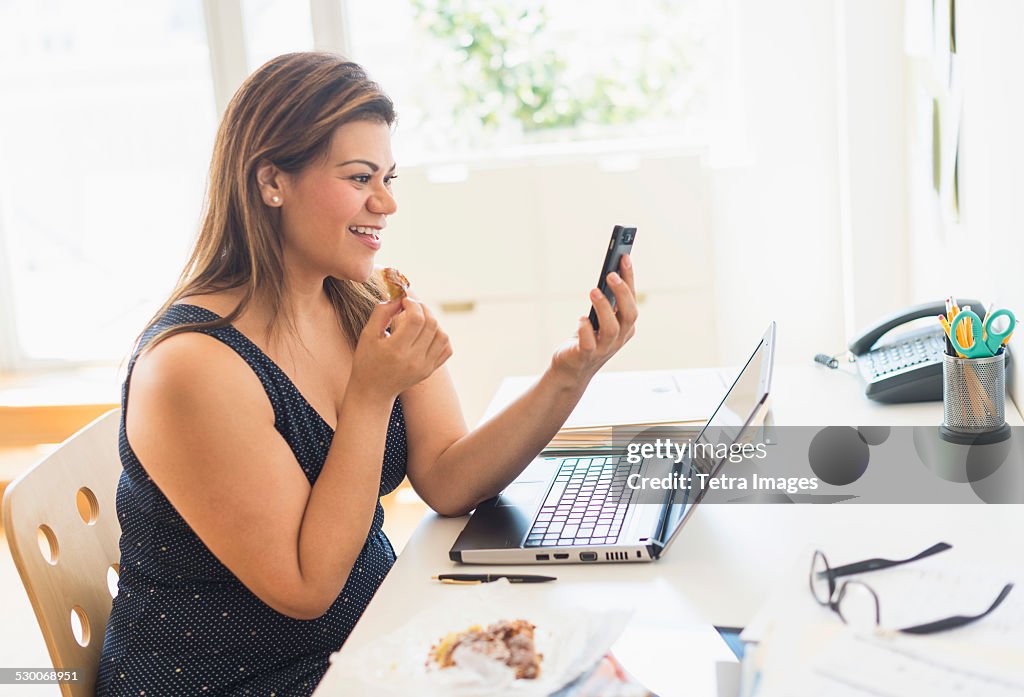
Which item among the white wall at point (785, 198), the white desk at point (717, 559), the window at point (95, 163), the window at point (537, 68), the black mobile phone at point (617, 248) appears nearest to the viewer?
the white desk at point (717, 559)

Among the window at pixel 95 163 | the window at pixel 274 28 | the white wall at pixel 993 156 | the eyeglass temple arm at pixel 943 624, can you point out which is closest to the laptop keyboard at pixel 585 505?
the eyeglass temple arm at pixel 943 624

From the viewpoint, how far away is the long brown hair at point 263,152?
117 centimetres

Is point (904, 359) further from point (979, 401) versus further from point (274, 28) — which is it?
point (274, 28)

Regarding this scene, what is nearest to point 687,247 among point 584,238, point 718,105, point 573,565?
point 584,238

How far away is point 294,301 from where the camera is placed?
1277 millimetres

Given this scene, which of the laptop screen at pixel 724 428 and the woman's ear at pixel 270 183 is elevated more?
the woman's ear at pixel 270 183

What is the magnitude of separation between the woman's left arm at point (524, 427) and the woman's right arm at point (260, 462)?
5.5 inches

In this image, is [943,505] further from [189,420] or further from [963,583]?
[189,420]

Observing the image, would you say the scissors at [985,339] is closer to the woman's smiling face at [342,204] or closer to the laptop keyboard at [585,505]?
the laptop keyboard at [585,505]

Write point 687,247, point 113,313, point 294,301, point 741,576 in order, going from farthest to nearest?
1. point 113,313
2. point 687,247
3. point 294,301
4. point 741,576

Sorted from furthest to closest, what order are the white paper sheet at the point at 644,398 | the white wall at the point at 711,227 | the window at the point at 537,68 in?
the window at the point at 537,68 → the white wall at the point at 711,227 → the white paper sheet at the point at 644,398

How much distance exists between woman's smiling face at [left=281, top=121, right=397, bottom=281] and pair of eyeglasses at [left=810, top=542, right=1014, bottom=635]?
634mm

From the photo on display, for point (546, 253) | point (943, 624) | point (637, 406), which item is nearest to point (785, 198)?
point (546, 253)

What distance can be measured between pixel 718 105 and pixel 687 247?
574 millimetres
